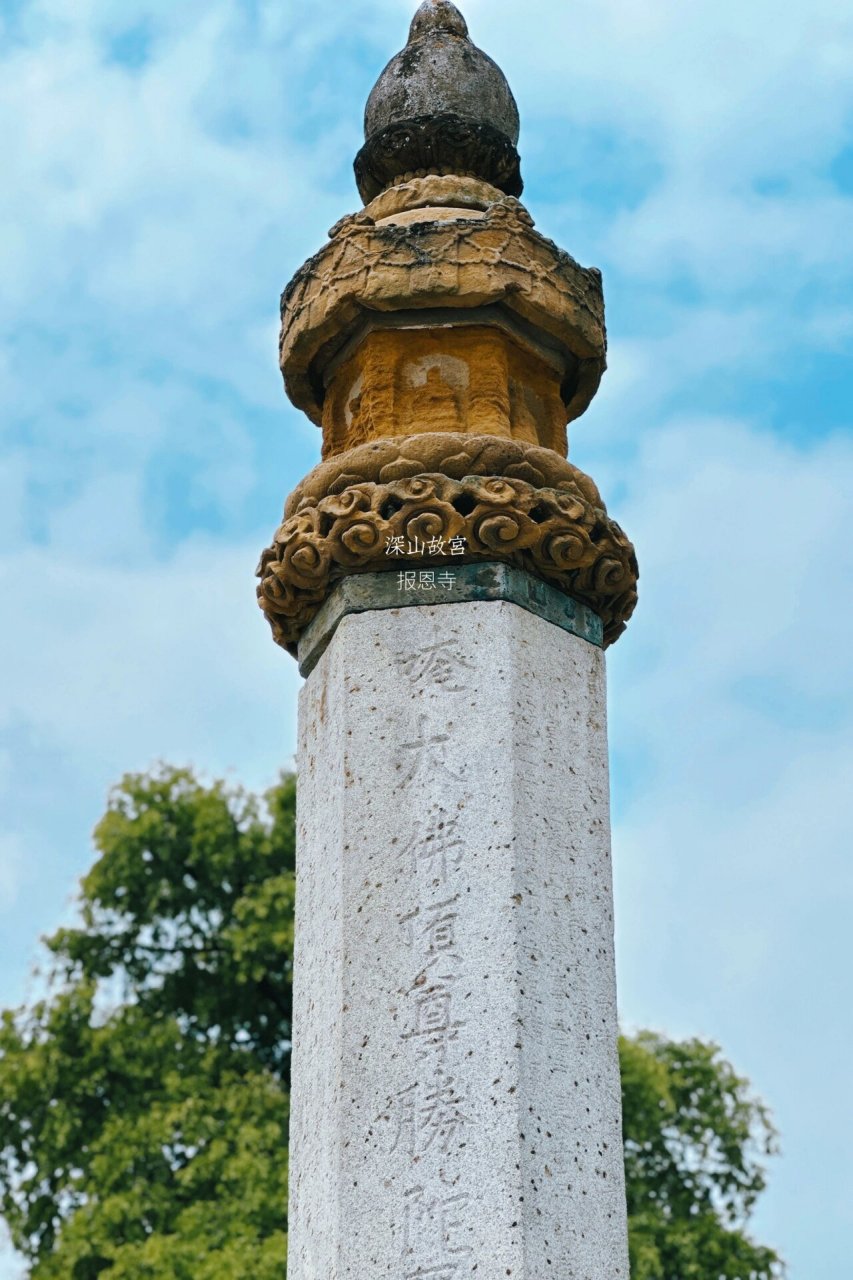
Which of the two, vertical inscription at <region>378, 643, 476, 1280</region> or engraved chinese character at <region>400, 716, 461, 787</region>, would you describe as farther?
engraved chinese character at <region>400, 716, 461, 787</region>

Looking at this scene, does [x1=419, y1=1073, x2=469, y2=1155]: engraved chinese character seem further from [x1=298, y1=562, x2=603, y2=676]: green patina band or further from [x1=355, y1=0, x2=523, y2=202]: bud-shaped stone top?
[x1=355, y1=0, x2=523, y2=202]: bud-shaped stone top

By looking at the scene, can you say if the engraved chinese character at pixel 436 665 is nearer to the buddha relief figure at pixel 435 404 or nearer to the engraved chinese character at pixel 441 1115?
the buddha relief figure at pixel 435 404

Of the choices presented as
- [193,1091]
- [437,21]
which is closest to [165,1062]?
[193,1091]

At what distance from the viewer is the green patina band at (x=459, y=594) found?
3492 millimetres

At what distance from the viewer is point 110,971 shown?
13.8 m

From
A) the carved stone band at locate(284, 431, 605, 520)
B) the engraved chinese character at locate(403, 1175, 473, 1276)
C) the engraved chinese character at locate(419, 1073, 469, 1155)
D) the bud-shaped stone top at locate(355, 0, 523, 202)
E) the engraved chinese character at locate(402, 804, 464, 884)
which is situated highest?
the bud-shaped stone top at locate(355, 0, 523, 202)

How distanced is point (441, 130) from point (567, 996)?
203 centimetres

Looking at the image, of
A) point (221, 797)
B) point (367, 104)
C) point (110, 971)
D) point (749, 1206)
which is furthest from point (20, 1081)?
point (367, 104)

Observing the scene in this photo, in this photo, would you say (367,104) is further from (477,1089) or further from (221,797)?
(221,797)

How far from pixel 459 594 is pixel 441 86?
137cm

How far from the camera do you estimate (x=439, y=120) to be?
4148 mm

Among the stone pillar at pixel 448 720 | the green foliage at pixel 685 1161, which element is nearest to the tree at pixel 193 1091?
the green foliage at pixel 685 1161

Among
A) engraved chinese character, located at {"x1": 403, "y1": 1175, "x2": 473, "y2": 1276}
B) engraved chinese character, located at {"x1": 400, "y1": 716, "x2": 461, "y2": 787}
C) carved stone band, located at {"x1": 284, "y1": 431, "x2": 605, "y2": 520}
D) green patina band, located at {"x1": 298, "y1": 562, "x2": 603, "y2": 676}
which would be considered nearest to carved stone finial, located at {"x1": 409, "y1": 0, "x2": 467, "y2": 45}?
carved stone band, located at {"x1": 284, "y1": 431, "x2": 605, "y2": 520}

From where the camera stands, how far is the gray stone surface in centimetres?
417
